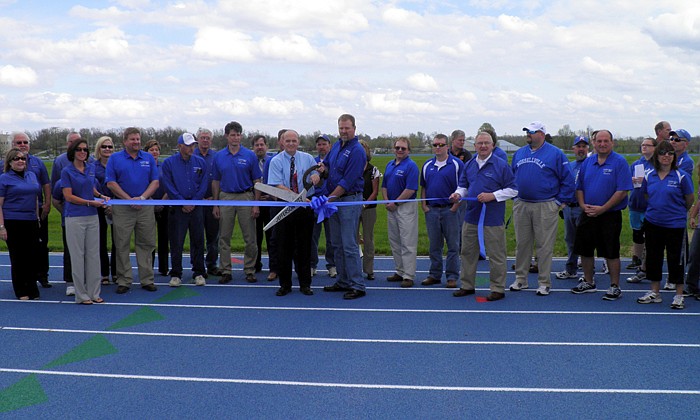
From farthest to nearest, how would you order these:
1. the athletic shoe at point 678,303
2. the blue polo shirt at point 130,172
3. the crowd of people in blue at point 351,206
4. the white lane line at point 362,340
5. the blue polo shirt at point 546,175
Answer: the blue polo shirt at point 130,172
the blue polo shirt at point 546,175
the crowd of people in blue at point 351,206
the athletic shoe at point 678,303
the white lane line at point 362,340

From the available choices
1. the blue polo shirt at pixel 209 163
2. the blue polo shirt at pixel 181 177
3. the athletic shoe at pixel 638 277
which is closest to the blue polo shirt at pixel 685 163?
the athletic shoe at pixel 638 277

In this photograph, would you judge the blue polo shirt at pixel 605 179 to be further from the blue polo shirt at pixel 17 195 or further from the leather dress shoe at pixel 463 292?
the blue polo shirt at pixel 17 195

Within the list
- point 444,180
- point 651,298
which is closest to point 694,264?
point 651,298

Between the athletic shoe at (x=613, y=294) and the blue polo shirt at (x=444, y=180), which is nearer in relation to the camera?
the athletic shoe at (x=613, y=294)

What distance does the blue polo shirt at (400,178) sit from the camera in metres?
9.01

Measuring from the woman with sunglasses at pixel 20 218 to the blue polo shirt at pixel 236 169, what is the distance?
2376 millimetres

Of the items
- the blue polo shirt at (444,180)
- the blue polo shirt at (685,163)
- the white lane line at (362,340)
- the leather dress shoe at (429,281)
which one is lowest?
the white lane line at (362,340)

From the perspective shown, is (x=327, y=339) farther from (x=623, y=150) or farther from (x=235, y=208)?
(x=623, y=150)

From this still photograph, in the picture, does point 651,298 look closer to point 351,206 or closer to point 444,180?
point 444,180

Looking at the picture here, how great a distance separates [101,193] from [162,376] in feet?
14.2

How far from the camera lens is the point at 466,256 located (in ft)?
27.3

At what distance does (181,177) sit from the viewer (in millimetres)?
8938

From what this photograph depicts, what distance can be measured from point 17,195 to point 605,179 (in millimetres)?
7283

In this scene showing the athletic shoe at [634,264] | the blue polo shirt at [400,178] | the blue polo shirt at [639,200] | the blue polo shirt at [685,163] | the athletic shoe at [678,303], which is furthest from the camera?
the athletic shoe at [634,264]
